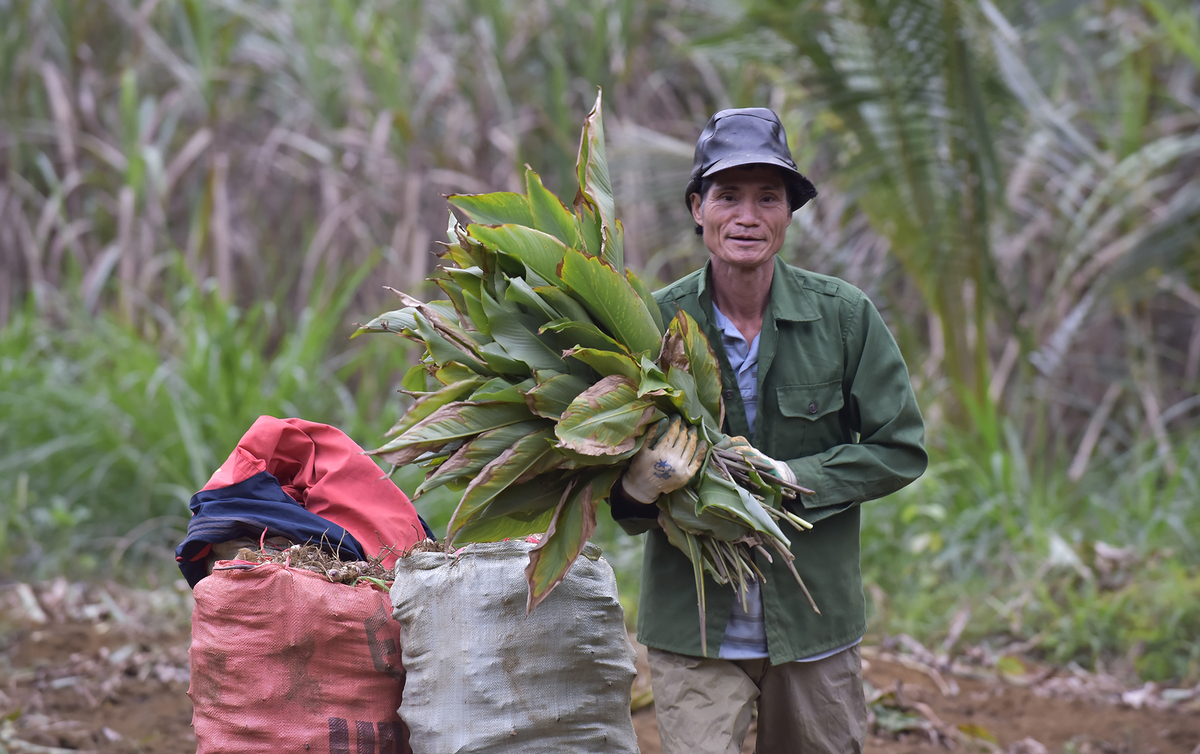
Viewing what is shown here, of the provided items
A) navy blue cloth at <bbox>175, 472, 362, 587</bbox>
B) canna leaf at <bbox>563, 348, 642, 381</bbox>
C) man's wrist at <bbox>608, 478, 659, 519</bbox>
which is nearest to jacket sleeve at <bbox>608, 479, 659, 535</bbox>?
man's wrist at <bbox>608, 478, 659, 519</bbox>

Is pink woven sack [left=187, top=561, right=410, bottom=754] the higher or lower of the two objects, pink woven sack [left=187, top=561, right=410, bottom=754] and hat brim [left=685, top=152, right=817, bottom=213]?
the lower

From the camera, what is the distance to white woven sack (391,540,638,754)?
2.11 metres

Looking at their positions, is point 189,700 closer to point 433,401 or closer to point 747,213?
point 433,401

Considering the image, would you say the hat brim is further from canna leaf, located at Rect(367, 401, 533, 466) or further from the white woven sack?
the white woven sack

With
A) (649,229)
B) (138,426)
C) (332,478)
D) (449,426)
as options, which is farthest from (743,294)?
(649,229)

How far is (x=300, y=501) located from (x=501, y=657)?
756 mm

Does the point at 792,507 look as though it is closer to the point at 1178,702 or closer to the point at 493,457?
the point at 493,457

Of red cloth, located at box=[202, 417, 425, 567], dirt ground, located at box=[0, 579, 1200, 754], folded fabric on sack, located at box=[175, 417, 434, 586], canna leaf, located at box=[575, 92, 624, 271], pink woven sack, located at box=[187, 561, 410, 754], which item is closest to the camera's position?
canna leaf, located at box=[575, 92, 624, 271]

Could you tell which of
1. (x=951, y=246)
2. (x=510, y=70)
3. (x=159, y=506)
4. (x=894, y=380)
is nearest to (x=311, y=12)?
(x=510, y=70)

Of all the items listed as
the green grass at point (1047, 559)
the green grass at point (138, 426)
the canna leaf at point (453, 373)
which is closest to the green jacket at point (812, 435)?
the canna leaf at point (453, 373)

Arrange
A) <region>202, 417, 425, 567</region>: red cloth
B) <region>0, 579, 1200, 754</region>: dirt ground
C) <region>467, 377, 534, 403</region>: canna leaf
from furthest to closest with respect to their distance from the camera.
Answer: <region>0, 579, 1200, 754</region>: dirt ground < <region>202, 417, 425, 567</region>: red cloth < <region>467, 377, 534, 403</region>: canna leaf

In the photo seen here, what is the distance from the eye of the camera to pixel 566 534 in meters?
1.98

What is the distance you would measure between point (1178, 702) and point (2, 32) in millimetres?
7243

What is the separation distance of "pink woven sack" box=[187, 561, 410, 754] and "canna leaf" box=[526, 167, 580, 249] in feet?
2.83
